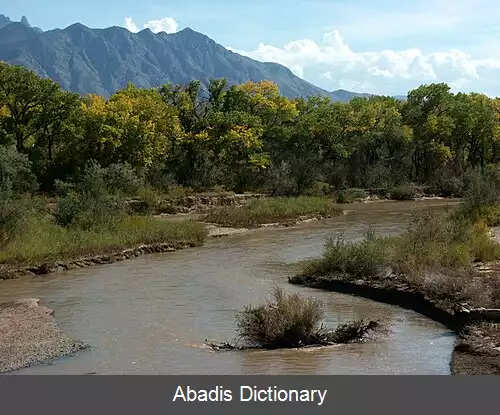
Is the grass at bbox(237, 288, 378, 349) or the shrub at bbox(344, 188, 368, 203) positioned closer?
the grass at bbox(237, 288, 378, 349)

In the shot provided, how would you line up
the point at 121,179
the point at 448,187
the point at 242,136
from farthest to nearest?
the point at 448,187
the point at 242,136
the point at 121,179

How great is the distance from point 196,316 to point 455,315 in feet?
20.3

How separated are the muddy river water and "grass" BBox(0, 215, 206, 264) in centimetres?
123

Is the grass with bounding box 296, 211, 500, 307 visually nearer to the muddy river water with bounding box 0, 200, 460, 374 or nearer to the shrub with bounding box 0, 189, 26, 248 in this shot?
the muddy river water with bounding box 0, 200, 460, 374

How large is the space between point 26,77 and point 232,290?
32710 mm

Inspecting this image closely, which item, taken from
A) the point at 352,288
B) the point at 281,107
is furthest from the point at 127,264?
the point at 281,107

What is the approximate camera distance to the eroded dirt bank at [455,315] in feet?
35.8

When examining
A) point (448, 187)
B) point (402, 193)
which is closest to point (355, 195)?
point (402, 193)

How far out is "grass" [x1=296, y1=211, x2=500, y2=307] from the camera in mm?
15688

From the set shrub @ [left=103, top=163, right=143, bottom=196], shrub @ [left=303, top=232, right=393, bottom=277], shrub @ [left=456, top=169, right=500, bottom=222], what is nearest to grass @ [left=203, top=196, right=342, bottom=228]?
shrub @ [left=103, top=163, right=143, bottom=196]

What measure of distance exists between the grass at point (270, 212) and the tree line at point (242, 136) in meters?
8.23

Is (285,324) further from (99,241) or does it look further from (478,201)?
(478,201)

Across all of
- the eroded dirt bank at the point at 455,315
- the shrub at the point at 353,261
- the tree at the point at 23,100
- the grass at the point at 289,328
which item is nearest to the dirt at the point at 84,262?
the eroded dirt bank at the point at 455,315

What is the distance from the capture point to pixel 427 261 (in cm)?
1834
